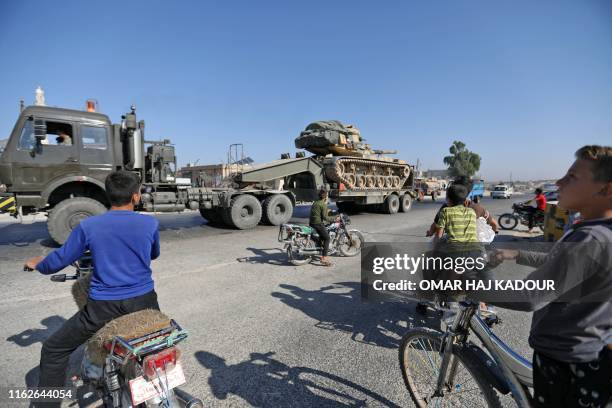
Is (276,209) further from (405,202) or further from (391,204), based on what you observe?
(405,202)

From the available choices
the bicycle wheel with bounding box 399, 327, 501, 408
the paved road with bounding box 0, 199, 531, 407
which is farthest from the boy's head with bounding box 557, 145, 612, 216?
the paved road with bounding box 0, 199, 531, 407

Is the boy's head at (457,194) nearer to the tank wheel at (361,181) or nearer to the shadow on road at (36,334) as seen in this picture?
the shadow on road at (36,334)

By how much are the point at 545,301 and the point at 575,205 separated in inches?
18.3

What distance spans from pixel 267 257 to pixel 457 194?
4.33 metres

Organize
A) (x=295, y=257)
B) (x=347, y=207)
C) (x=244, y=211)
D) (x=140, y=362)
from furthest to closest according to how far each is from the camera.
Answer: (x=347, y=207)
(x=244, y=211)
(x=295, y=257)
(x=140, y=362)

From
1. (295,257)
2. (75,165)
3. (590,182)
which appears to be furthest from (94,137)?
(590,182)

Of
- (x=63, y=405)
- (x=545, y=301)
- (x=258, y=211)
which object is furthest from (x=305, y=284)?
(x=258, y=211)

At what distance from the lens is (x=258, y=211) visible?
34.6ft

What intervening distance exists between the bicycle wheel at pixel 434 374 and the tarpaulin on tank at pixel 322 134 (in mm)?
12209

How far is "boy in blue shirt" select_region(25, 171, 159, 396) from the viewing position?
1.94 meters

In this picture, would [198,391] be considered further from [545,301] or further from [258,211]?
[258,211]

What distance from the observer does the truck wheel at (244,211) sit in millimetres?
10070

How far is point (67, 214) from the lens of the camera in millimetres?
7145

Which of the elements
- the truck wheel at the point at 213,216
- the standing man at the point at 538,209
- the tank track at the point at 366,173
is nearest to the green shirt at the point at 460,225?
the standing man at the point at 538,209
